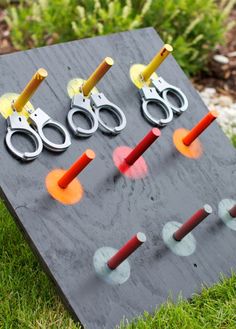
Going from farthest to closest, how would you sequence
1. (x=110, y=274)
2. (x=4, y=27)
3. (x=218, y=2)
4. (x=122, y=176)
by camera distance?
(x=218, y=2) < (x=4, y=27) < (x=122, y=176) < (x=110, y=274)

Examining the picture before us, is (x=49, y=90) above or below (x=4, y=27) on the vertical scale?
above

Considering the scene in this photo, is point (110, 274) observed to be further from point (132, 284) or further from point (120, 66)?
point (120, 66)

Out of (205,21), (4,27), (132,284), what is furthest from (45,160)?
(4,27)

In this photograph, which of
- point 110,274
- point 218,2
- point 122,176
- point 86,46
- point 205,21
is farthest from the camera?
point 218,2

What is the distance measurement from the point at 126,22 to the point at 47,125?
1.30 meters

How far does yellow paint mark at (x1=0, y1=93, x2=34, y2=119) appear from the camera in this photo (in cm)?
201

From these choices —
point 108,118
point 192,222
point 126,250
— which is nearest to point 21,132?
point 108,118

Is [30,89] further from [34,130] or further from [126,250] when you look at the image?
[126,250]

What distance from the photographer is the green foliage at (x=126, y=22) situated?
3232mm

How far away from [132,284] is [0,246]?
50cm

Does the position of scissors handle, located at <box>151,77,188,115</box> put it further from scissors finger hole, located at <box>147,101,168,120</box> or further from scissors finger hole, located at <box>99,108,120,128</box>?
scissors finger hole, located at <box>99,108,120,128</box>

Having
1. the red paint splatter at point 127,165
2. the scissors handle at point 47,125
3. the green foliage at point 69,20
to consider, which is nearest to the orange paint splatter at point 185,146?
the red paint splatter at point 127,165

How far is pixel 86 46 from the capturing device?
2354mm

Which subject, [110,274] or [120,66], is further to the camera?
[120,66]
